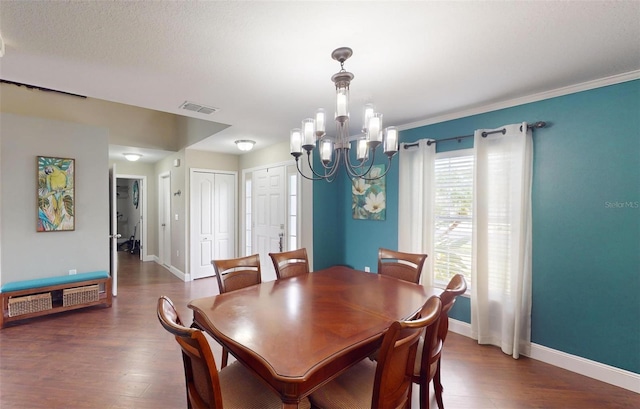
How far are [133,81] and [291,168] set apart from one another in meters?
2.44

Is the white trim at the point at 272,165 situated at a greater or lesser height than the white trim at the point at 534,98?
lesser

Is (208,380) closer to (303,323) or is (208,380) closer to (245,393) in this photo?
(245,393)

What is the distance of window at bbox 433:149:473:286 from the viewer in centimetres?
301

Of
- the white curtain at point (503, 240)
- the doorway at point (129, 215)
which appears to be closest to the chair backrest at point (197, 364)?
the white curtain at point (503, 240)

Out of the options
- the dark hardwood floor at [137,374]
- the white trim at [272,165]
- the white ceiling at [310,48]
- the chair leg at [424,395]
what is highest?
the white ceiling at [310,48]

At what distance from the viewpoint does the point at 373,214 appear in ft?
12.6

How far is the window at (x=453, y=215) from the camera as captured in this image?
3.01m

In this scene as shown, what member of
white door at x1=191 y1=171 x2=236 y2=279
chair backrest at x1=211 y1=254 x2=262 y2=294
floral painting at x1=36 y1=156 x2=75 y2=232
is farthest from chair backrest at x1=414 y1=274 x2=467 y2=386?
white door at x1=191 y1=171 x2=236 y2=279

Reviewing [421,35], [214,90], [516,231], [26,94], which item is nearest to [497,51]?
[421,35]

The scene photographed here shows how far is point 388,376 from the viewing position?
3.89ft

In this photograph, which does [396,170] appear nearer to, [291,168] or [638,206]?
[291,168]

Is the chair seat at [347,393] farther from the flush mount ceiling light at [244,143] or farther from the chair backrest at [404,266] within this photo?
the flush mount ceiling light at [244,143]

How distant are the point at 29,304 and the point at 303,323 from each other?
12.0ft

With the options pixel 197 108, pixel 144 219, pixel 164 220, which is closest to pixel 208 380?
pixel 197 108
